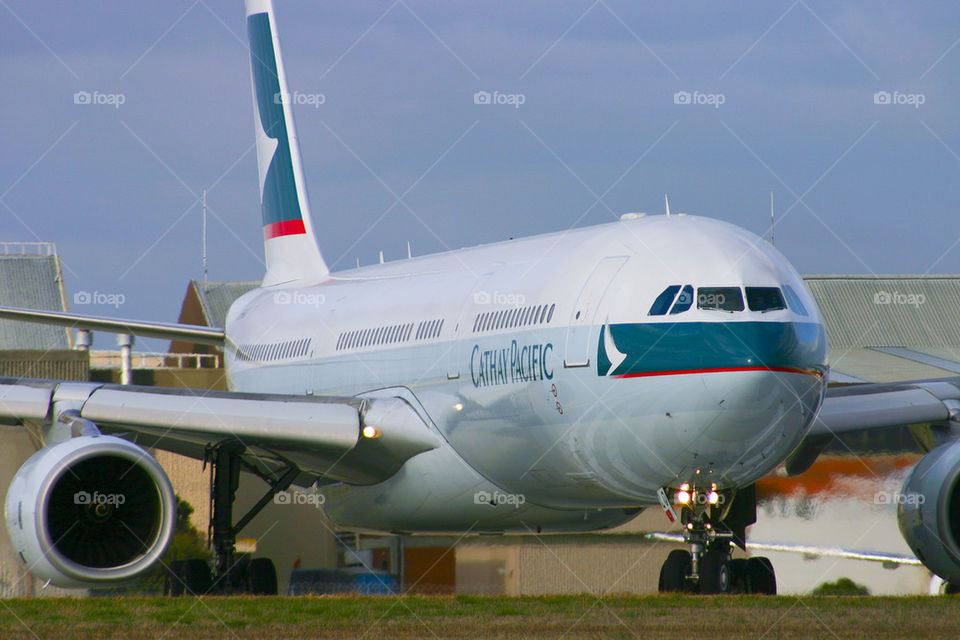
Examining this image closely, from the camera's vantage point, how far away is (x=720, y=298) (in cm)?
1242

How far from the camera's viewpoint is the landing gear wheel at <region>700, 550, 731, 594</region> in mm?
13195

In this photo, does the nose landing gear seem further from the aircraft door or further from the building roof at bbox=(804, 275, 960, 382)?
the building roof at bbox=(804, 275, 960, 382)

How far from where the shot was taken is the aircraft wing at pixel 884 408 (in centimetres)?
1623

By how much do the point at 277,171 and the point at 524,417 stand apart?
35.2ft

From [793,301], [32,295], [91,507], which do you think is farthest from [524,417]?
[32,295]

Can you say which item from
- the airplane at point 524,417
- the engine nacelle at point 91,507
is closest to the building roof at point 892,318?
the airplane at point 524,417

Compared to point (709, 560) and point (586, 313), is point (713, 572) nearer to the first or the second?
point (709, 560)

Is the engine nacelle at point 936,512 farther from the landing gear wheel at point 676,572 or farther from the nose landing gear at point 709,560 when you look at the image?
the landing gear wheel at point 676,572

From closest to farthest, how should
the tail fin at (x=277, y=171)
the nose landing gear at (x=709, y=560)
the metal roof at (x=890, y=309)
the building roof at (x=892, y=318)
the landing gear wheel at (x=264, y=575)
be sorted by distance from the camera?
the nose landing gear at (x=709, y=560), the landing gear wheel at (x=264, y=575), the tail fin at (x=277, y=171), the building roof at (x=892, y=318), the metal roof at (x=890, y=309)

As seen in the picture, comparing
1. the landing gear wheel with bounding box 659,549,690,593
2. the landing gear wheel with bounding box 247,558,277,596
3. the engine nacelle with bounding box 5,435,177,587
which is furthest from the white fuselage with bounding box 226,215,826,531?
the engine nacelle with bounding box 5,435,177,587

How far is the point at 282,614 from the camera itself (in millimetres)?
11422

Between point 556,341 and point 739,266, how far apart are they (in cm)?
187

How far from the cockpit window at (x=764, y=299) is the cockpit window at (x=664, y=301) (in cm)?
61

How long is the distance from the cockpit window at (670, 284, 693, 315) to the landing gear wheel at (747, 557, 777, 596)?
2.94 metres
